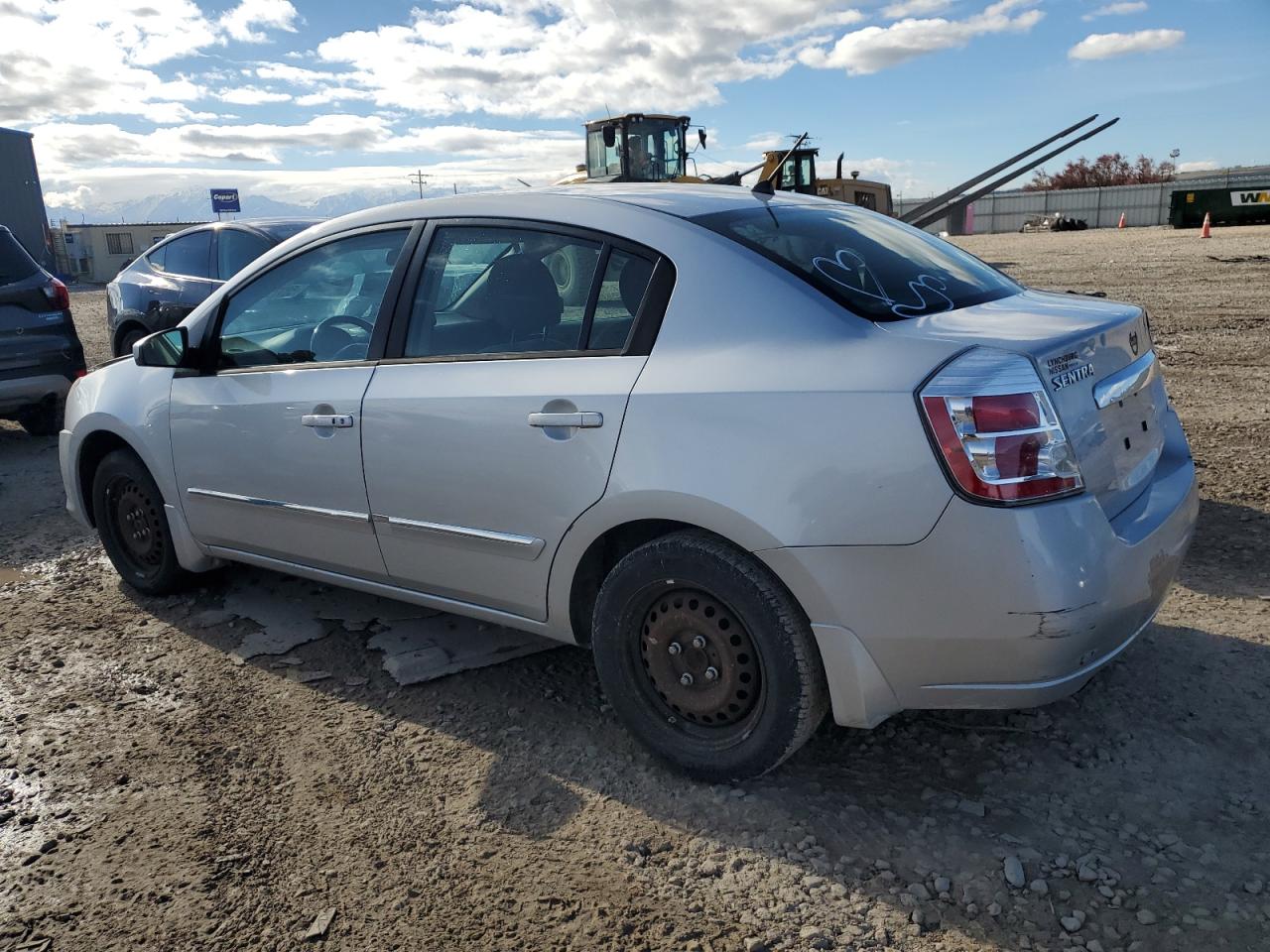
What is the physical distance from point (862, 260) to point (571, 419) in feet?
3.31

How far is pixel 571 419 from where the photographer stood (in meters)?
2.86

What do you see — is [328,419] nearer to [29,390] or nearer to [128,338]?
[29,390]

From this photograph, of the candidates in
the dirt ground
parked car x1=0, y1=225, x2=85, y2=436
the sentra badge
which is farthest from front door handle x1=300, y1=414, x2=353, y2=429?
parked car x1=0, y1=225, x2=85, y2=436

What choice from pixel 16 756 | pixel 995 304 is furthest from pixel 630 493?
pixel 16 756

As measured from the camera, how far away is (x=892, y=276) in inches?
117

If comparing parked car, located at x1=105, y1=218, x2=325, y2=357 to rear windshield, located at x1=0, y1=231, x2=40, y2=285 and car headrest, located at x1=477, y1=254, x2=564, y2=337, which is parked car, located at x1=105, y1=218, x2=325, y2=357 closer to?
rear windshield, located at x1=0, y1=231, x2=40, y2=285

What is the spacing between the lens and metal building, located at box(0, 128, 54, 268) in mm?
33750

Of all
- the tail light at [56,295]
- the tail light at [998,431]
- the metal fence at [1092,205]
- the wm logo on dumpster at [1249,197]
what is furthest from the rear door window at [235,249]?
the metal fence at [1092,205]

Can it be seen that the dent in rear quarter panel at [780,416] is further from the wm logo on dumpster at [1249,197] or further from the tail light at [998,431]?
the wm logo on dumpster at [1249,197]

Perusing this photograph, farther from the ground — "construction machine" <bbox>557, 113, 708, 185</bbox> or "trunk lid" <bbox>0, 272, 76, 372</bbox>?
"construction machine" <bbox>557, 113, 708, 185</bbox>

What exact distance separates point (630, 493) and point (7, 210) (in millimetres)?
38520

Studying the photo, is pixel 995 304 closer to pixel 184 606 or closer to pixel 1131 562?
pixel 1131 562

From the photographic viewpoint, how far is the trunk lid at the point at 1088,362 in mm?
2439

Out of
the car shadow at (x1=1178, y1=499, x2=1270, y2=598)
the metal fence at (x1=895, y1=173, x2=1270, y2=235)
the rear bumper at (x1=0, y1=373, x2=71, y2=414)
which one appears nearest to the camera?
the car shadow at (x1=1178, y1=499, x2=1270, y2=598)
